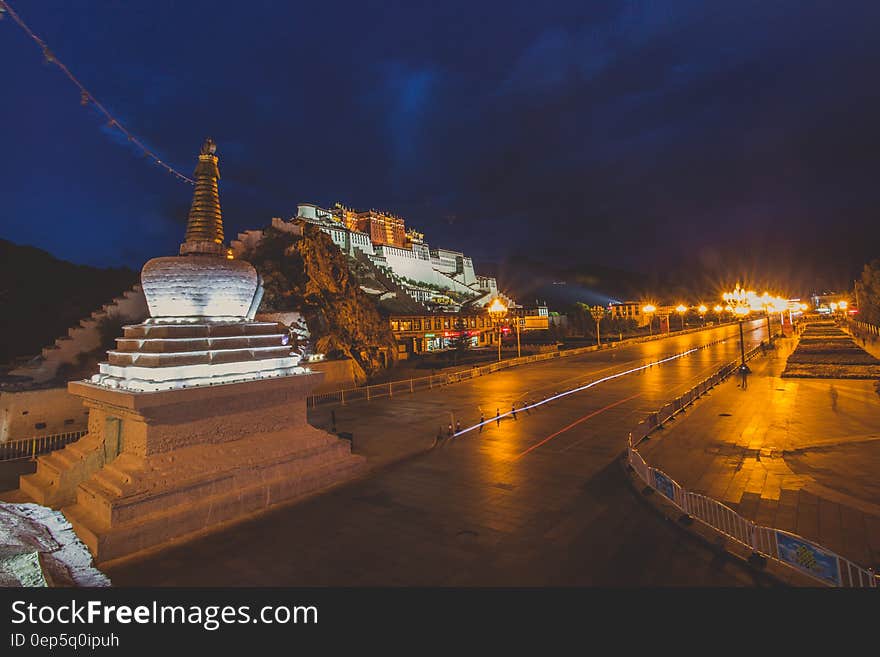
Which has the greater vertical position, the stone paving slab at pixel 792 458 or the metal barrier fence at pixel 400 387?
the metal barrier fence at pixel 400 387

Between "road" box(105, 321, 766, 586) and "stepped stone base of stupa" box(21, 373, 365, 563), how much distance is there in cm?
46

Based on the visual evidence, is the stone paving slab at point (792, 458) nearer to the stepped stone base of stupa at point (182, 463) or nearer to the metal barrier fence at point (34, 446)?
the stepped stone base of stupa at point (182, 463)

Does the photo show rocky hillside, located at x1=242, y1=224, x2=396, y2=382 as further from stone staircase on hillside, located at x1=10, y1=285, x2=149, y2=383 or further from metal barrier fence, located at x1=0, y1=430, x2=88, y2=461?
metal barrier fence, located at x1=0, y1=430, x2=88, y2=461

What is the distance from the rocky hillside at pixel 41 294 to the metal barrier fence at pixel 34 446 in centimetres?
2413

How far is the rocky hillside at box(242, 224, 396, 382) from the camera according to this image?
116ft

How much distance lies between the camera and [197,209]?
11.1m

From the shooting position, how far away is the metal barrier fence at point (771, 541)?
5297mm

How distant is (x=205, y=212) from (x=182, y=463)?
20.0ft

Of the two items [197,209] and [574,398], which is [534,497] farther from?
[574,398]

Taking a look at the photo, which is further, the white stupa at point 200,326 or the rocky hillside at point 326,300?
the rocky hillside at point 326,300

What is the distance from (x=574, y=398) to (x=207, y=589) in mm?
16820

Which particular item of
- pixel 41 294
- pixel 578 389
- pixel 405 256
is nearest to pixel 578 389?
pixel 578 389

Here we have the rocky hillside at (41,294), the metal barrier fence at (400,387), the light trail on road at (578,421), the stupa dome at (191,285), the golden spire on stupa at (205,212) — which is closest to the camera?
the stupa dome at (191,285)

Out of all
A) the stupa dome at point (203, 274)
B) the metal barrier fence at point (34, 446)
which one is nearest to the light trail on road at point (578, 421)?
the stupa dome at point (203, 274)
